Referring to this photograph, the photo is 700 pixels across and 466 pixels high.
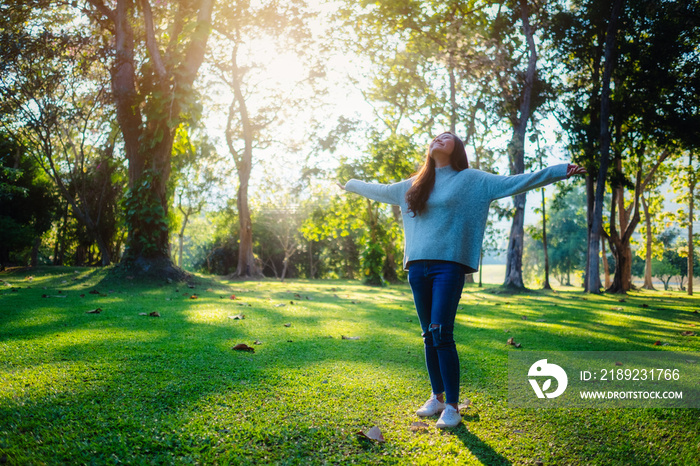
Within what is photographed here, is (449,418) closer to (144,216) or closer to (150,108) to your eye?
(144,216)

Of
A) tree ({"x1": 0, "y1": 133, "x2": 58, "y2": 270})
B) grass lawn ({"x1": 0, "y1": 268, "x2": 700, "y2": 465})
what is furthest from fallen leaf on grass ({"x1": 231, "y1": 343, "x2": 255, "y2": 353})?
tree ({"x1": 0, "y1": 133, "x2": 58, "y2": 270})

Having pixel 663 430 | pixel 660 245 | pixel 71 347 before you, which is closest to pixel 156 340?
pixel 71 347

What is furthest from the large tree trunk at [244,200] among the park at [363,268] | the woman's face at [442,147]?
the woman's face at [442,147]

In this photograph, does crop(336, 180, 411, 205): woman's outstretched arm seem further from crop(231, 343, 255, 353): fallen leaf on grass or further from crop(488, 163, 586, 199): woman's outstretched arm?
crop(231, 343, 255, 353): fallen leaf on grass

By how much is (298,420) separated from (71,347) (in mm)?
2556

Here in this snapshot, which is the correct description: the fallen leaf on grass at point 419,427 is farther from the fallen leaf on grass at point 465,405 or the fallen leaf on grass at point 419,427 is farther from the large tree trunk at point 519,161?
the large tree trunk at point 519,161

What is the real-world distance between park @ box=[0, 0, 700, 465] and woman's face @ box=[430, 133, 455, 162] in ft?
0.05

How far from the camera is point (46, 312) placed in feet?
18.6

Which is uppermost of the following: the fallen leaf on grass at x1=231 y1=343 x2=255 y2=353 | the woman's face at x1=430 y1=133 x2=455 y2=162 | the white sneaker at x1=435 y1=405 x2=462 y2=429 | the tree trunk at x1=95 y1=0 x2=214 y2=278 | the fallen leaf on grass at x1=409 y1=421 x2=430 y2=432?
the tree trunk at x1=95 y1=0 x2=214 y2=278

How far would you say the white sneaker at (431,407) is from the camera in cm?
288

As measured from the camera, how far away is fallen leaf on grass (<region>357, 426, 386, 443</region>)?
2.45m

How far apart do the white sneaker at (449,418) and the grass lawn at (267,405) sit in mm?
54

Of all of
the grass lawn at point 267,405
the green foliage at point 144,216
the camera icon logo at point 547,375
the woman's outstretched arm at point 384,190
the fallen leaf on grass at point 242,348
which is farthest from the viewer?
the green foliage at point 144,216

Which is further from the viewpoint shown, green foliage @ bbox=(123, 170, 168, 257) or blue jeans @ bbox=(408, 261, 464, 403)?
green foliage @ bbox=(123, 170, 168, 257)
